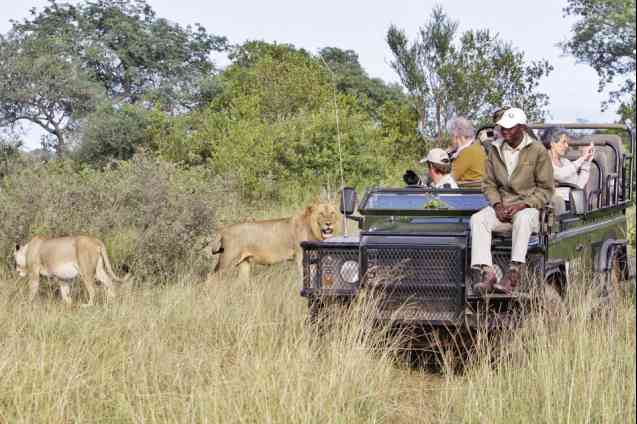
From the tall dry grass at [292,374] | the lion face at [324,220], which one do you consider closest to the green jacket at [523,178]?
the tall dry grass at [292,374]

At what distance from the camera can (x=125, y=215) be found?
11164 millimetres

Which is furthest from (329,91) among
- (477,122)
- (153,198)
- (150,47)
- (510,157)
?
(510,157)

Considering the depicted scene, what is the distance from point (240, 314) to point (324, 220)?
7.98 ft

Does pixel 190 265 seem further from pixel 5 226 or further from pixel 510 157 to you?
pixel 510 157

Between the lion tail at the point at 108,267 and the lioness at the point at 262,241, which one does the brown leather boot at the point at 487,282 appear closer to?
the lioness at the point at 262,241

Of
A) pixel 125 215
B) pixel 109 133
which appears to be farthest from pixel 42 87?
pixel 125 215

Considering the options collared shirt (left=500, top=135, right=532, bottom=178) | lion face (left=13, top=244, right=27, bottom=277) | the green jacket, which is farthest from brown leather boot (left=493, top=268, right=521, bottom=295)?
lion face (left=13, top=244, right=27, bottom=277)

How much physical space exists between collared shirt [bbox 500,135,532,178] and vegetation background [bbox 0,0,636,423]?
1.04m

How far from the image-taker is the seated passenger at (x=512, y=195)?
637 centimetres

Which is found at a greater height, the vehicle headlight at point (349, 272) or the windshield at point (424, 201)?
the windshield at point (424, 201)

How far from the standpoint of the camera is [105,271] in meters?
9.73

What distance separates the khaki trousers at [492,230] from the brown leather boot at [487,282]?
0.06m

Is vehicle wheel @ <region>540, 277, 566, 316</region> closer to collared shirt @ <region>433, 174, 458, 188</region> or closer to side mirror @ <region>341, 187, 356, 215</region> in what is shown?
collared shirt @ <region>433, 174, 458, 188</region>

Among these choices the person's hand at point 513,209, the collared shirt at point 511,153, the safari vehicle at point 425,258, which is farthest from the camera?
the collared shirt at point 511,153
